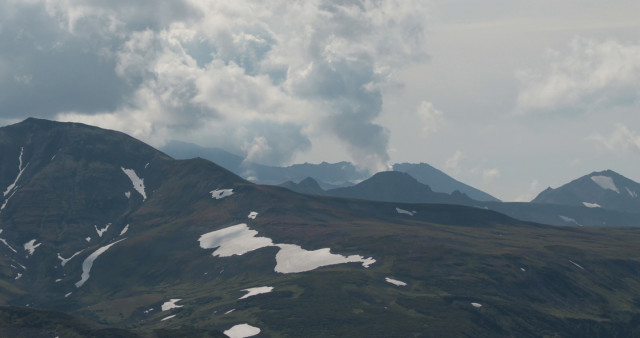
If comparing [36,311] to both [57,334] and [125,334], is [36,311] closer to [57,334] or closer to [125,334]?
[57,334]

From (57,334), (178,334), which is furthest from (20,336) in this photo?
(178,334)

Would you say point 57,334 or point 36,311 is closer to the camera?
point 57,334

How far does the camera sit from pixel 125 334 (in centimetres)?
18562

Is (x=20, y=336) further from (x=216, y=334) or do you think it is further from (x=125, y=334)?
(x=216, y=334)

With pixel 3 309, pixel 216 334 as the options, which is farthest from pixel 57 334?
pixel 216 334

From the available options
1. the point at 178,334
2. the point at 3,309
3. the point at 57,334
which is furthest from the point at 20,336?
the point at 178,334

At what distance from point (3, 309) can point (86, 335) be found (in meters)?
30.5

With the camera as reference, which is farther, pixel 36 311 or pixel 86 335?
pixel 36 311

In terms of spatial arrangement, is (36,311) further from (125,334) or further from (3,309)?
(125,334)

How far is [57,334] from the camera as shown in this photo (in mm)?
183250

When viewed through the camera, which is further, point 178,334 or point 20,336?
point 178,334

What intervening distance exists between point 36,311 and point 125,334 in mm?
31206

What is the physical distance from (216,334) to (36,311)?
5158 cm

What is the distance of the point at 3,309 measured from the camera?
19650 cm
